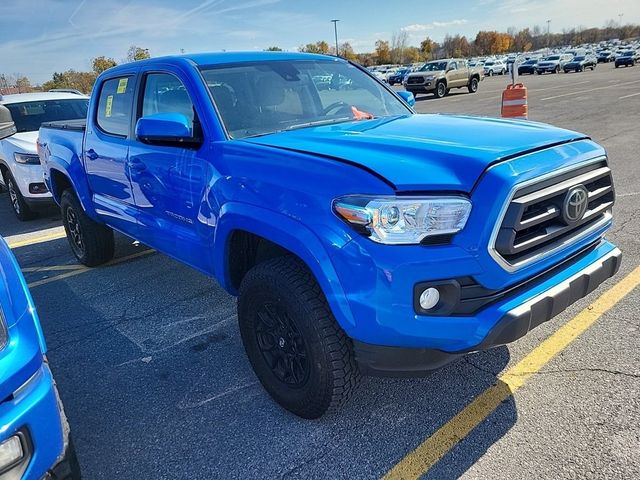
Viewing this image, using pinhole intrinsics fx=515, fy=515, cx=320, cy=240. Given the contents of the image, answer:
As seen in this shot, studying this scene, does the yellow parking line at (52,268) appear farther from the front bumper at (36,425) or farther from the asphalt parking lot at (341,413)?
the front bumper at (36,425)

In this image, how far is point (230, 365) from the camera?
10.8ft

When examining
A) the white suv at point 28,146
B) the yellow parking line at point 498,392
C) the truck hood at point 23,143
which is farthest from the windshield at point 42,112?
the yellow parking line at point 498,392

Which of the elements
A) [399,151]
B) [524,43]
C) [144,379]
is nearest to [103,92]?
[144,379]

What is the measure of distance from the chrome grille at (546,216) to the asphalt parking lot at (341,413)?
2.85 feet

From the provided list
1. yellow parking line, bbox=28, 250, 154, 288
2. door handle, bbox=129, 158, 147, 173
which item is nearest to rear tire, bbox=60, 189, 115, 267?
yellow parking line, bbox=28, 250, 154, 288

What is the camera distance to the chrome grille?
2.17 metres

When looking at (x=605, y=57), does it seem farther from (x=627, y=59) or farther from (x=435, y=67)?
(x=435, y=67)

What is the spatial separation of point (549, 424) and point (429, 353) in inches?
31.8

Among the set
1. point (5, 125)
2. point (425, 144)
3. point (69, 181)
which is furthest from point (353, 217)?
point (69, 181)

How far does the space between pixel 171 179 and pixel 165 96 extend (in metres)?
0.69

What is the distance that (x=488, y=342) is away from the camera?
7.15 feet

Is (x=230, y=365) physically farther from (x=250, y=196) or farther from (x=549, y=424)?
(x=549, y=424)

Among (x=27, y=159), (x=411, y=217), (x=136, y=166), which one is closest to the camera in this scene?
(x=411, y=217)

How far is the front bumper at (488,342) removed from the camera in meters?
2.17
